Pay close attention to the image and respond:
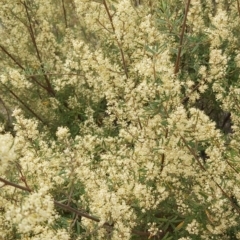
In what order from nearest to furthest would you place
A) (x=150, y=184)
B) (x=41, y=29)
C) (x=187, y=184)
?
(x=150, y=184)
(x=187, y=184)
(x=41, y=29)

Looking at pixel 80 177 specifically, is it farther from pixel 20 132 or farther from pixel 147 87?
pixel 147 87

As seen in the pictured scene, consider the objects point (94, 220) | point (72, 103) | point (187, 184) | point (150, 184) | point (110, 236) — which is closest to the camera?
point (94, 220)

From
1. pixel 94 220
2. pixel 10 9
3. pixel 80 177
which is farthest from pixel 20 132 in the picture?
pixel 10 9

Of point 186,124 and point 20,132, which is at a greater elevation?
point 186,124

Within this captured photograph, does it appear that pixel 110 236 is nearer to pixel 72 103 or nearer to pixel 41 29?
pixel 72 103

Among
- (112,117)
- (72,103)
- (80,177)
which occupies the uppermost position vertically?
(72,103)

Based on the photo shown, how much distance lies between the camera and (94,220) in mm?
Result: 2408

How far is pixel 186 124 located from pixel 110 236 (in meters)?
0.89

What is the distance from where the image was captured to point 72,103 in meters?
4.28

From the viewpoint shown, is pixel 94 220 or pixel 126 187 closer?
pixel 94 220

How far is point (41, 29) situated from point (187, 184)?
285 centimetres

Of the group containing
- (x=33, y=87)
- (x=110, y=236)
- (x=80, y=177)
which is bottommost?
(x=110, y=236)

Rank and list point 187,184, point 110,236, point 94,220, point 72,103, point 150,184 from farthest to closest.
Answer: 1. point 72,103
2. point 187,184
3. point 150,184
4. point 110,236
5. point 94,220

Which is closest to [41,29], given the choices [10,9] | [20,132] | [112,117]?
[10,9]
